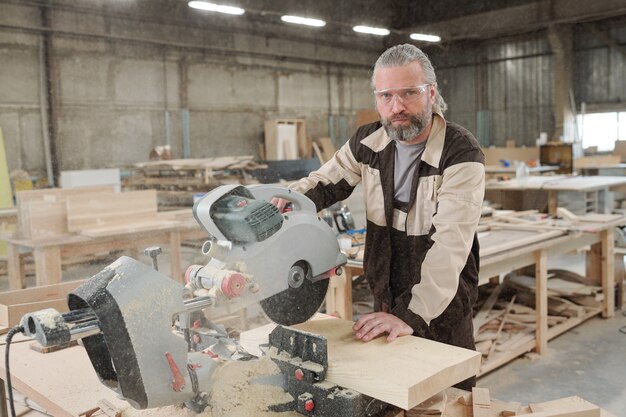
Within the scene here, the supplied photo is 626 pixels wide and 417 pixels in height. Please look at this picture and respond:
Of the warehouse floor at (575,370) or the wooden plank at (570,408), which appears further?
the warehouse floor at (575,370)

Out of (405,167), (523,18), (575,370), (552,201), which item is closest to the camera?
(405,167)

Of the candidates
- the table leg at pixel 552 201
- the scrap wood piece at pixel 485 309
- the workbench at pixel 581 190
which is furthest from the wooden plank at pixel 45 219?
the table leg at pixel 552 201

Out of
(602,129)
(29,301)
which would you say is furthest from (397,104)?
(602,129)

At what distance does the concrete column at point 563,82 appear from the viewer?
401 inches

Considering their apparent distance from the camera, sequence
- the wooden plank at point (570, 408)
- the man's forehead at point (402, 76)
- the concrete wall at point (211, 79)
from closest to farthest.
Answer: the wooden plank at point (570, 408) < the man's forehead at point (402, 76) < the concrete wall at point (211, 79)

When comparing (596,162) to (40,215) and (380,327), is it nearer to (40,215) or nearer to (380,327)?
(40,215)

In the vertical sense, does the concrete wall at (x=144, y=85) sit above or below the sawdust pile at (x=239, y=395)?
above

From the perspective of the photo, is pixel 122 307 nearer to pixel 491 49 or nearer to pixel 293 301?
pixel 293 301

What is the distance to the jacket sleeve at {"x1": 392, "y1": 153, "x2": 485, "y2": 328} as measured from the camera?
1.37 meters

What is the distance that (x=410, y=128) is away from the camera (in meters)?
1.56

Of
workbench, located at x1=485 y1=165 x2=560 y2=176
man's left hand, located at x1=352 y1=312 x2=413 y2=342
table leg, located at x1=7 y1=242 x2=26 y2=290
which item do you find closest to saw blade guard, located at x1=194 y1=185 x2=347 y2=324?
man's left hand, located at x1=352 y1=312 x2=413 y2=342

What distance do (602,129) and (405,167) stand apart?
34.7ft

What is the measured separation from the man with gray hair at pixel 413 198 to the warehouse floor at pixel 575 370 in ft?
3.50

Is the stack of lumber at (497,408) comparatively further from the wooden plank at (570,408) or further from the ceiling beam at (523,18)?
the ceiling beam at (523,18)
